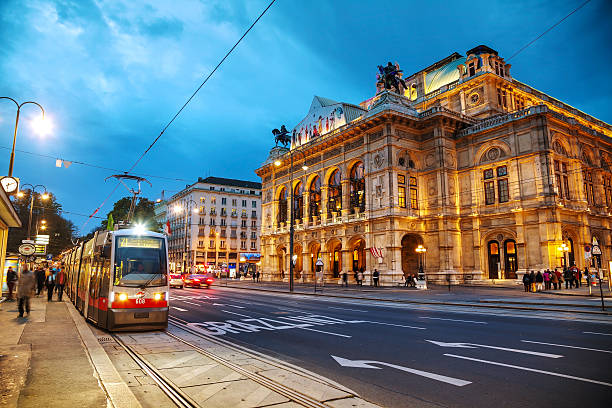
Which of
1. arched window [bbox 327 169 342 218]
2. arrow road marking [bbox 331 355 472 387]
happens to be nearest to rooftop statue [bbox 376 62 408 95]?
arched window [bbox 327 169 342 218]

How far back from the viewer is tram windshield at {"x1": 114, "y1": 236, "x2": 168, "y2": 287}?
11.5 metres

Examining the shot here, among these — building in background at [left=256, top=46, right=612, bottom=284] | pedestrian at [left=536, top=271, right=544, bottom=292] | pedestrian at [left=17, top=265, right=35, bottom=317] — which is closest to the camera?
pedestrian at [left=17, top=265, right=35, bottom=317]

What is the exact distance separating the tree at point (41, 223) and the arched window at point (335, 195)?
→ 3715 centimetres

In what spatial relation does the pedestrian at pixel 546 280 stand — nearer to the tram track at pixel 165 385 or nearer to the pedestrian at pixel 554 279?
the pedestrian at pixel 554 279

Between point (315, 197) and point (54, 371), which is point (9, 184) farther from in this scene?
point (315, 197)

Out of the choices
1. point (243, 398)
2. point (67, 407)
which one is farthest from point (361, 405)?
point (67, 407)

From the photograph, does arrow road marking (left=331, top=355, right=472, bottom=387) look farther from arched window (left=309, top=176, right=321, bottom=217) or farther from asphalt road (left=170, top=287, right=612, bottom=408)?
arched window (left=309, top=176, right=321, bottom=217)

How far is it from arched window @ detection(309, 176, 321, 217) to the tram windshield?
39.6 meters

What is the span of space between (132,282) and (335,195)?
38550 millimetres

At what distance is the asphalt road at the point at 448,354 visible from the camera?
568 cm

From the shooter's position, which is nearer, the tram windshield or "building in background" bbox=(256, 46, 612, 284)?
the tram windshield

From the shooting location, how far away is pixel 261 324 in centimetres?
1326

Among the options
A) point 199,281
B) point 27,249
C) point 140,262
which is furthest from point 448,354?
point 199,281

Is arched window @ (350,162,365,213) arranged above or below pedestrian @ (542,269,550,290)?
above
